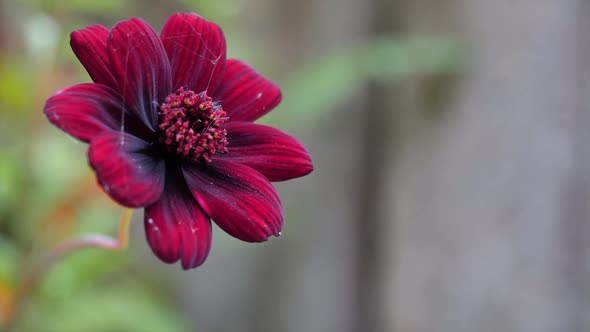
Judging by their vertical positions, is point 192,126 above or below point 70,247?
above

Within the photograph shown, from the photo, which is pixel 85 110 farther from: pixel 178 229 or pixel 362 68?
pixel 362 68

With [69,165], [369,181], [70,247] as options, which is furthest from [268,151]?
[369,181]

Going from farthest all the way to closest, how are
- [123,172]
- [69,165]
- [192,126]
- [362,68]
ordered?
[362,68] → [69,165] → [192,126] → [123,172]

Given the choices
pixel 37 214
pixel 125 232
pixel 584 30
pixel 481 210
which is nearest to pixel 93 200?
pixel 37 214

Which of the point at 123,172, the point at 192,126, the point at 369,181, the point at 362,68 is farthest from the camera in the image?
the point at 369,181

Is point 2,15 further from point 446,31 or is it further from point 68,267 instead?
point 446,31

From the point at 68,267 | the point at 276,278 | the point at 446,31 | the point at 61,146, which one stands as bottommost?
the point at 276,278

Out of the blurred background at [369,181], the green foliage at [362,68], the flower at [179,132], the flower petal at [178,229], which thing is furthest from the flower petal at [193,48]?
the green foliage at [362,68]
